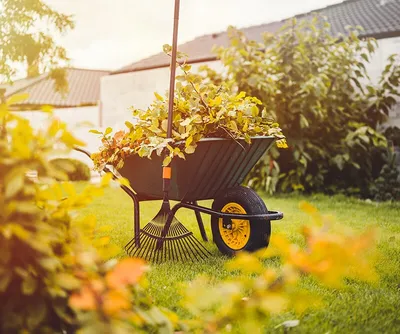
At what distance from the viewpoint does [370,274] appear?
885 mm

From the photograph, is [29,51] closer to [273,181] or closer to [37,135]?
[273,181]

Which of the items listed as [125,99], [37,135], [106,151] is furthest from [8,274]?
[125,99]

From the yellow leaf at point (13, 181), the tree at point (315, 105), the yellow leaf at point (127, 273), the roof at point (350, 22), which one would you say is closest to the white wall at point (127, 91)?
the roof at point (350, 22)

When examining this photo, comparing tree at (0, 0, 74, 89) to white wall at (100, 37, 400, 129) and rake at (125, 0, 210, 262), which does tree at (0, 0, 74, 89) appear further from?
rake at (125, 0, 210, 262)

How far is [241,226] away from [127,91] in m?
9.67

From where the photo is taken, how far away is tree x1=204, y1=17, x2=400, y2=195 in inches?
224

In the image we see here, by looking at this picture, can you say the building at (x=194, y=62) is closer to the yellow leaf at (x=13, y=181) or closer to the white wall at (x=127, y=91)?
the white wall at (x=127, y=91)

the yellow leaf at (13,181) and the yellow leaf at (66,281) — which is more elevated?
the yellow leaf at (13,181)

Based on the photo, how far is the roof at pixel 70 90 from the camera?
2092 cm

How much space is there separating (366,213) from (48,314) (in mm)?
3995

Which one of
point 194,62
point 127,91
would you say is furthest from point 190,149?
point 127,91

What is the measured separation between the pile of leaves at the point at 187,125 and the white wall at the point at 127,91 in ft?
26.8

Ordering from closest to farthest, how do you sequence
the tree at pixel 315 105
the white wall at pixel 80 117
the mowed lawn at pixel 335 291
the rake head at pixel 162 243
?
1. the mowed lawn at pixel 335 291
2. the rake head at pixel 162 243
3. the tree at pixel 315 105
4. the white wall at pixel 80 117

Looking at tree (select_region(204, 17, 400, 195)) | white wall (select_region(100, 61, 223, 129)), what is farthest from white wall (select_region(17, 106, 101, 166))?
tree (select_region(204, 17, 400, 195))
